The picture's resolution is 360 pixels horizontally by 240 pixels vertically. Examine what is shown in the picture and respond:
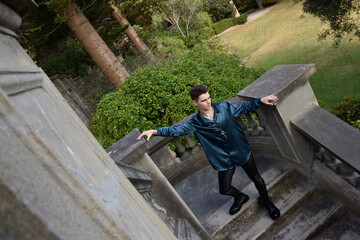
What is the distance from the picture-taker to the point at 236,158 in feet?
8.89

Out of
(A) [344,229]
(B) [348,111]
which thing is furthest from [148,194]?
(B) [348,111]

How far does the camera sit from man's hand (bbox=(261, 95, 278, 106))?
243cm

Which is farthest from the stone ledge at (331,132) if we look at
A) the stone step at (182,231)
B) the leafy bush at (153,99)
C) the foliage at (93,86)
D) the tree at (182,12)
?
the tree at (182,12)

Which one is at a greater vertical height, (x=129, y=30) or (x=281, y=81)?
(x=129, y=30)

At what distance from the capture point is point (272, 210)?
295 centimetres

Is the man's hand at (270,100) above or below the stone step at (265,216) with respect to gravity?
above

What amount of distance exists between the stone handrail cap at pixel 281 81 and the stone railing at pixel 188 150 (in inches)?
29.2

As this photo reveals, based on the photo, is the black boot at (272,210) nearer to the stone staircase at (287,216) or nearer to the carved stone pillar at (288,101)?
the stone staircase at (287,216)

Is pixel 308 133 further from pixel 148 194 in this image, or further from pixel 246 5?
pixel 246 5

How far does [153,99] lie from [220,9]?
24.7 m

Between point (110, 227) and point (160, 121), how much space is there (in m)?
4.64

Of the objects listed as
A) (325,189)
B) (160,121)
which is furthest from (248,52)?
(325,189)

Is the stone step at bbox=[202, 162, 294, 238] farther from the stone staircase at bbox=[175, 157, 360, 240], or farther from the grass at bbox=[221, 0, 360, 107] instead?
the grass at bbox=[221, 0, 360, 107]

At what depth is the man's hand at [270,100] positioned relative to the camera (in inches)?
95.7
